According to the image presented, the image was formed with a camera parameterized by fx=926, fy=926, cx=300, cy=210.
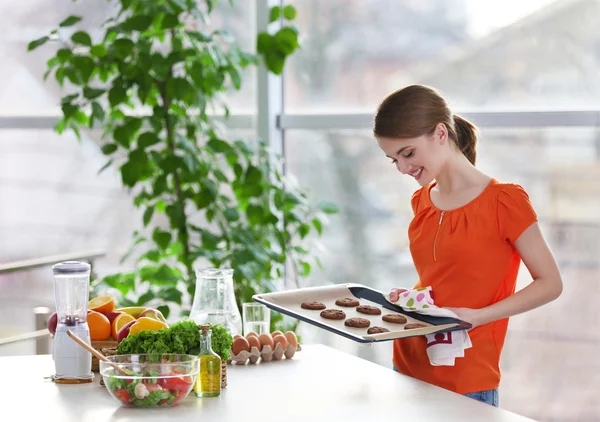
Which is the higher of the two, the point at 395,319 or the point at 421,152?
the point at 421,152

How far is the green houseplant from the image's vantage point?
348 cm

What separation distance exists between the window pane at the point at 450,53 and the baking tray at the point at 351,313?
1286mm

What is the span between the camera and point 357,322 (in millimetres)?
→ 2307

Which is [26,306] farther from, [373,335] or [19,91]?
[373,335]

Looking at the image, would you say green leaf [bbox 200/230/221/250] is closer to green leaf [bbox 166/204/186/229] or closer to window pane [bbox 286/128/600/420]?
green leaf [bbox 166/204/186/229]

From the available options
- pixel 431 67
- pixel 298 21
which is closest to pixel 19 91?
pixel 298 21

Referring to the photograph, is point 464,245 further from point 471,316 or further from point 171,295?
point 171,295

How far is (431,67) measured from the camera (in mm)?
3713

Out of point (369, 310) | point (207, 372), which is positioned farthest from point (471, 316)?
point (207, 372)

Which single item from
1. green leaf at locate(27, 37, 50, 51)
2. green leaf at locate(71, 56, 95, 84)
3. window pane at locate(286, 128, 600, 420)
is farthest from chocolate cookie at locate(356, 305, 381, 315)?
green leaf at locate(27, 37, 50, 51)

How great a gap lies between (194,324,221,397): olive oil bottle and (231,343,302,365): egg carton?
33 centimetres

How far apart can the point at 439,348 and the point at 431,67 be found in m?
1.72

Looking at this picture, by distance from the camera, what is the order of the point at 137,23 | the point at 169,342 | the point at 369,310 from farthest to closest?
the point at 137,23
the point at 369,310
the point at 169,342

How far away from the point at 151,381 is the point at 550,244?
6.53ft
